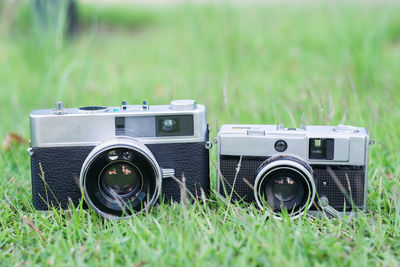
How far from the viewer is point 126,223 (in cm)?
166

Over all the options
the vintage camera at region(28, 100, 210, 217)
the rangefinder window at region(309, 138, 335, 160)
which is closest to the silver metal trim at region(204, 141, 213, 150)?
the vintage camera at region(28, 100, 210, 217)

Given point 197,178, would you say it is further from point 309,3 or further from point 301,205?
point 309,3

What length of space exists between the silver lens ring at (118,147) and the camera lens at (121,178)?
0.33ft

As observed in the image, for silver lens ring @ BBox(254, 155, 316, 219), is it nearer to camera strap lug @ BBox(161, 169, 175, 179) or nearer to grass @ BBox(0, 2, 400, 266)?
grass @ BBox(0, 2, 400, 266)

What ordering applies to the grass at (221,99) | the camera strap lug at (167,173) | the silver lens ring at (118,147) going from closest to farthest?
the grass at (221,99) → the silver lens ring at (118,147) → the camera strap lug at (167,173)

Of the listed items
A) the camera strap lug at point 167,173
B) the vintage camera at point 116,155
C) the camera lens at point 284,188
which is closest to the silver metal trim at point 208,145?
the vintage camera at point 116,155

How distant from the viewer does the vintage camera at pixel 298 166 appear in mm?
1703

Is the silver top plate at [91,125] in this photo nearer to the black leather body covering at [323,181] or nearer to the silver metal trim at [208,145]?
the silver metal trim at [208,145]

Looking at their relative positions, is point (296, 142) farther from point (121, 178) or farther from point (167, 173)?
point (121, 178)

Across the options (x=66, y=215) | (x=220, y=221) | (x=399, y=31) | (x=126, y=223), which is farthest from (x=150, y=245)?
(x=399, y=31)

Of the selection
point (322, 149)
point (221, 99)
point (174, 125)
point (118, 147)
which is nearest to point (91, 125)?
point (118, 147)

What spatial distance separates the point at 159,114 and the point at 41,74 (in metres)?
1.92

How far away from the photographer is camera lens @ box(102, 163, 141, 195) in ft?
5.79

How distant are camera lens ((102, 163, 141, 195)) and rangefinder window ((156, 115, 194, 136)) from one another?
187mm
